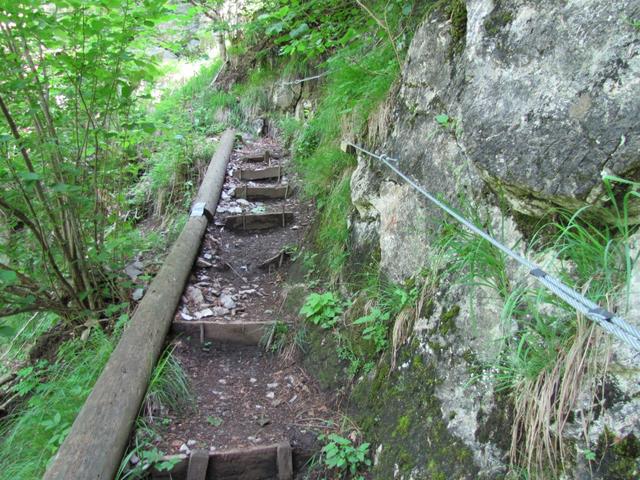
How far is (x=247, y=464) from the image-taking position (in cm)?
285

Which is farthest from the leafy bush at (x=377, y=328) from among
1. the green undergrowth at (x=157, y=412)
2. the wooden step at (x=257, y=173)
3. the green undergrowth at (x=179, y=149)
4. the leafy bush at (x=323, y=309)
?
the wooden step at (x=257, y=173)

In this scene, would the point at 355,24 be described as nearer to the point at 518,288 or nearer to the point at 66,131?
the point at 66,131

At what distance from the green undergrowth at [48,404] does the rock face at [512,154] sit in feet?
6.33

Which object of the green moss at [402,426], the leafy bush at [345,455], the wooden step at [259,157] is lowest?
the leafy bush at [345,455]

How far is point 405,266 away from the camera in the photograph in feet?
10.2

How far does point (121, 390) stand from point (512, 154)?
259 cm

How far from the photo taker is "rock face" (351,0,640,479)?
71.2 inches

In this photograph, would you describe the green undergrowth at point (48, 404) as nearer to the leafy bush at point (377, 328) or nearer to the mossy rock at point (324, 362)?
the mossy rock at point (324, 362)

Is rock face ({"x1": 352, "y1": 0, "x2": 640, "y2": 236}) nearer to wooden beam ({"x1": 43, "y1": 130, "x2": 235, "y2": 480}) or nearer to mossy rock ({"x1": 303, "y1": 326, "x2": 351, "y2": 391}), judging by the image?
mossy rock ({"x1": 303, "y1": 326, "x2": 351, "y2": 391})

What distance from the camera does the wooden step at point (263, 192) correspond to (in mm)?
6416

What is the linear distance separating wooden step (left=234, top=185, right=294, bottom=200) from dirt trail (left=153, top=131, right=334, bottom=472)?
82cm

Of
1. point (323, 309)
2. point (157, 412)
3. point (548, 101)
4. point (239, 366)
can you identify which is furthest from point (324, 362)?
point (548, 101)

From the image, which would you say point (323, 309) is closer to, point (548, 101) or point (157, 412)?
point (157, 412)

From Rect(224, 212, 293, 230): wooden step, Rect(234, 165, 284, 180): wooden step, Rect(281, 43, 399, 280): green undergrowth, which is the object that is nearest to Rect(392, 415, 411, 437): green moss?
Rect(281, 43, 399, 280): green undergrowth
